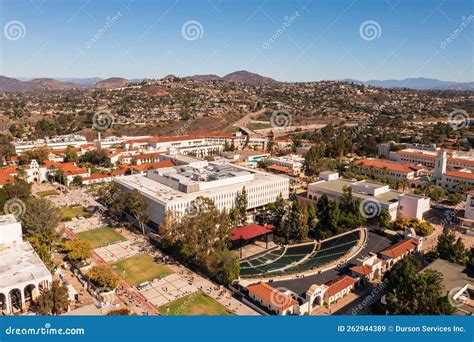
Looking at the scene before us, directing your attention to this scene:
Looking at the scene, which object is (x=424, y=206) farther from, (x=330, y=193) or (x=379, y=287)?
(x=379, y=287)

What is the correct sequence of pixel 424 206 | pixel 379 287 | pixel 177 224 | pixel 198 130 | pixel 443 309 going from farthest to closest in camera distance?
pixel 198 130
pixel 424 206
pixel 177 224
pixel 379 287
pixel 443 309

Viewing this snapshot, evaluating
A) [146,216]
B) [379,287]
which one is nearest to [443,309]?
[379,287]

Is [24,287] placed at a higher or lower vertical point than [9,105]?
lower

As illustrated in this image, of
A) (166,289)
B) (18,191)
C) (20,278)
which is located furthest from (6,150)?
(166,289)

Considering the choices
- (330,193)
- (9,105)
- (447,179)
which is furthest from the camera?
(9,105)

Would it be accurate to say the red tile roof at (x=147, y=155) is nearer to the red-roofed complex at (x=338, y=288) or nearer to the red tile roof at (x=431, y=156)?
the red tile roof at (x=431, y=156)

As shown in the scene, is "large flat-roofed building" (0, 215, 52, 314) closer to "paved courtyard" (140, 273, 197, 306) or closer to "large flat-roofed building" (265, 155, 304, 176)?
"paved courtyard" (140, 273, 197, 306)

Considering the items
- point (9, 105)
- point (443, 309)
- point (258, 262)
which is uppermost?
point (9, 105)

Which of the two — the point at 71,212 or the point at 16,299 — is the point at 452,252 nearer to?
the point at 16,299
